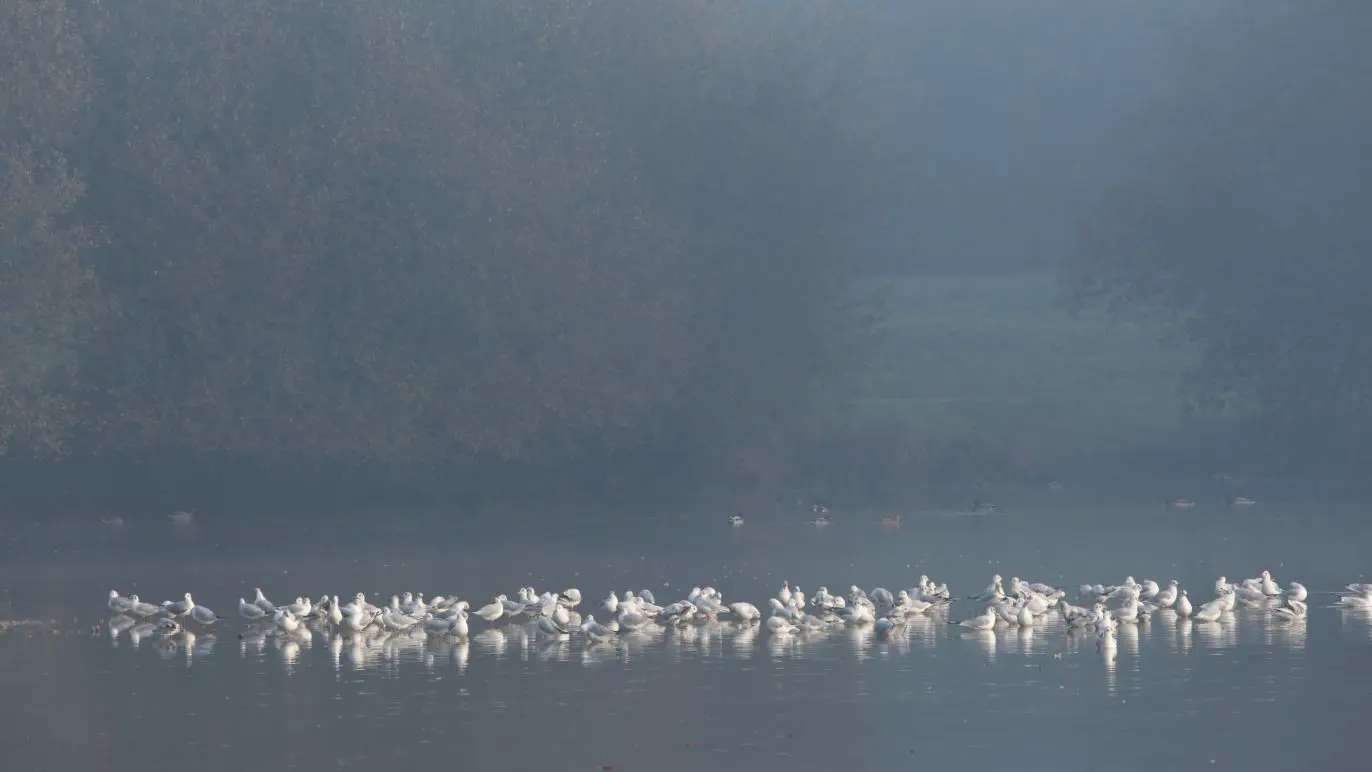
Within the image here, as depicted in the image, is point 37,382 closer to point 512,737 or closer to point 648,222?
point 648,222

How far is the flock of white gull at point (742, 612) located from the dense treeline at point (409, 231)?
16161mm

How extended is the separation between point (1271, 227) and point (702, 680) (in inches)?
1230

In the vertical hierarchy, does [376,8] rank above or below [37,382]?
above

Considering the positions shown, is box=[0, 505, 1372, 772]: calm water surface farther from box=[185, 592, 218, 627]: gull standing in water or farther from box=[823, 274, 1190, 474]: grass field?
box=[823, 274, 1190, 474]: grass field

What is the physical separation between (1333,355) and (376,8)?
66.0 ft

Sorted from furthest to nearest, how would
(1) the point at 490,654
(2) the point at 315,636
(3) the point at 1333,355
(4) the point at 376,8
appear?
(3) the point at 1333,355 < (4) the point at 376,8 < (2) the point at 315,636 < (1) the point at 490,654

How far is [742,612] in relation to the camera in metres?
22.2

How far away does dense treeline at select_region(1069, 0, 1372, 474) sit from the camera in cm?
4531

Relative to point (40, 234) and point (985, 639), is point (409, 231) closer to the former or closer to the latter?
point (40, 234)

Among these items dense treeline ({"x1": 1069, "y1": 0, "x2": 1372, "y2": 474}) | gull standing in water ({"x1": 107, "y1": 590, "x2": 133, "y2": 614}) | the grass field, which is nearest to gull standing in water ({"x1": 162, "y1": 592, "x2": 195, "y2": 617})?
gull standing in water ({"x1": 107, "y1": 590, "x2": 133, "y2": 614})

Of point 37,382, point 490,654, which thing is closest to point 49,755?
point 490,654

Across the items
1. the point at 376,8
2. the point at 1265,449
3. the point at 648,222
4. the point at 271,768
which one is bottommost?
the point at 271,768

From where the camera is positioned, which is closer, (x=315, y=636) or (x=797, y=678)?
(x=797, y=678)

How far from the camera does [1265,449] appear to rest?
46.0 m
